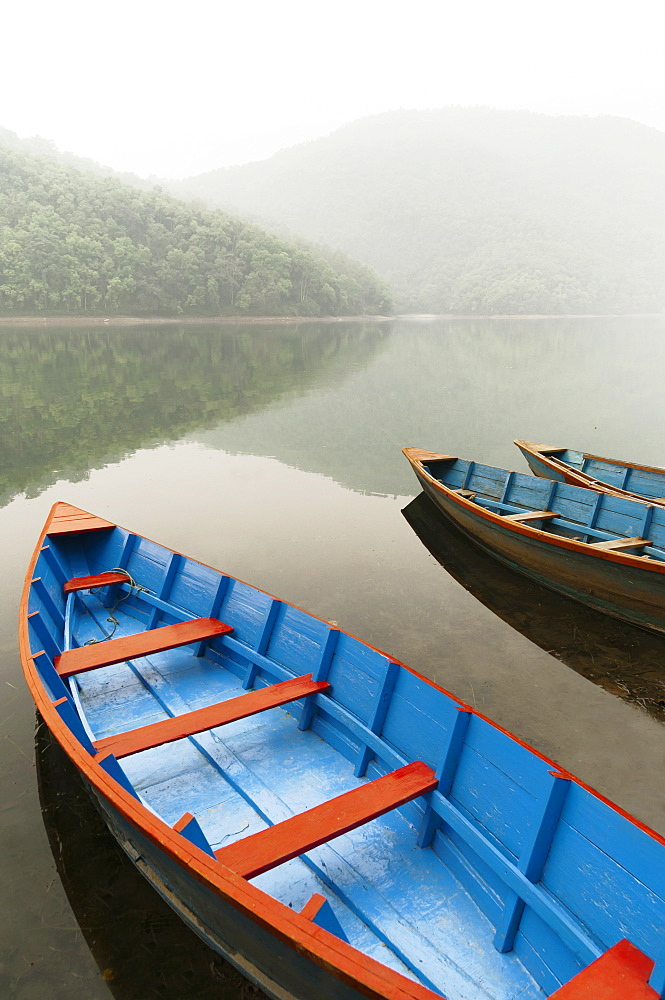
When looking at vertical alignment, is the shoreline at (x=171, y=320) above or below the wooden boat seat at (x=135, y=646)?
above

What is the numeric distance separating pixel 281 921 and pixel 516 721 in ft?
15.4

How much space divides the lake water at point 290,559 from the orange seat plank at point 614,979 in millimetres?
2356

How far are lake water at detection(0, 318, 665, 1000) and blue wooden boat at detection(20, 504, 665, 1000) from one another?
0.59 m

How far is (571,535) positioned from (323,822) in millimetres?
8510

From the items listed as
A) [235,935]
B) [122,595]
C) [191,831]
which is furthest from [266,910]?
[122,595]

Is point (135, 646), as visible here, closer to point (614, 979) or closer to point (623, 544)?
point (614, 979)

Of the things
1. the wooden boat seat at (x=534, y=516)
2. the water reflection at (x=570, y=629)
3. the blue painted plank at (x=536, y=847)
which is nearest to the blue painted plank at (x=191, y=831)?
the blue painted plank at (x=536, y=847)

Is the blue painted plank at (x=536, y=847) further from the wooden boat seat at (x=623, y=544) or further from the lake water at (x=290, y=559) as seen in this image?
the wooden boat seat at (x=623, y=544)

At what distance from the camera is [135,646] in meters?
6.42

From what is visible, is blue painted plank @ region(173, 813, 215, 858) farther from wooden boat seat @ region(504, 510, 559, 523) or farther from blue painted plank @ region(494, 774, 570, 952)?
wooden boat seat @ region(504, 510, 559, 523)

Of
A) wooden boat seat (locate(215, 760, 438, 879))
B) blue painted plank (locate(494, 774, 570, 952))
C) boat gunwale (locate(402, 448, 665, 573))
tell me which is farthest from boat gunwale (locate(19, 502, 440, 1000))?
boat gunwale (locate(402, 448, 665, 573))

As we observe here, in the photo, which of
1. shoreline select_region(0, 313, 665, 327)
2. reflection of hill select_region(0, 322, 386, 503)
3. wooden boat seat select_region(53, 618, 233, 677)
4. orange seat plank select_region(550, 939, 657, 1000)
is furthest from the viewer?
shoreline select_region(0, 313, 665, 327)

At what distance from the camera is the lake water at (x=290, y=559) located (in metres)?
4.61

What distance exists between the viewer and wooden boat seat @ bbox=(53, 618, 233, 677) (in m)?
6.10
